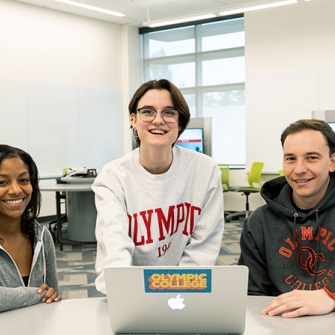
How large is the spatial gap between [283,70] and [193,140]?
1814mm

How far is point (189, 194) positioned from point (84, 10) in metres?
7.06

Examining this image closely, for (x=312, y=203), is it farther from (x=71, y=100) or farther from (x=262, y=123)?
(x=71, y=100)

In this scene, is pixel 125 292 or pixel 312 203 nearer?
pixel 125 292

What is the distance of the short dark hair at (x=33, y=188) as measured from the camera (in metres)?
1.86

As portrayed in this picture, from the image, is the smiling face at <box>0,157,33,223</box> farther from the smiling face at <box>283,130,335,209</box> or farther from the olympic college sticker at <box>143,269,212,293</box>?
the smiling face at <box>283,130,335,209</box>

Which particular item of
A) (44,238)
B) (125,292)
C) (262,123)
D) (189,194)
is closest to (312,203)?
(189,194)

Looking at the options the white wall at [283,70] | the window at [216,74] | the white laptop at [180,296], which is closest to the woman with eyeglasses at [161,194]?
the white laptop at [180,296]

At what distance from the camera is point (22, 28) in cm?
754

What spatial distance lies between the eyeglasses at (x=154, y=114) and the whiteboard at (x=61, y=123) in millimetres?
5877

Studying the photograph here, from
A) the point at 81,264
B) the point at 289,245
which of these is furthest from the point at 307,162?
the point at 81,264

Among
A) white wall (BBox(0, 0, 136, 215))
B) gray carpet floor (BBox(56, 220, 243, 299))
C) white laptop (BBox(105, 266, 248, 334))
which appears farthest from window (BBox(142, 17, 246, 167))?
white laptop (BBox(105, 266, 248, 334))

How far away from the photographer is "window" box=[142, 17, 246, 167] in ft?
28.0

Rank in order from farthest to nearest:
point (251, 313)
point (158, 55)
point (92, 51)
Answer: point (158, 55) → point (92, 51) → point (251, 313)

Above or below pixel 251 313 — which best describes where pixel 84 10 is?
above
